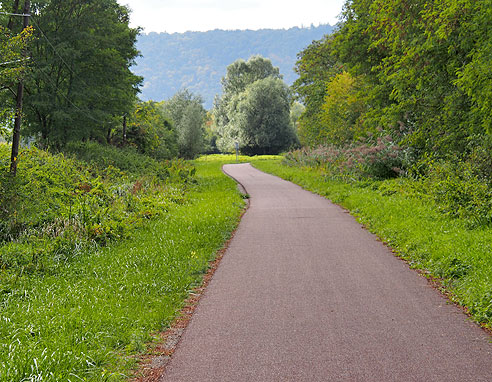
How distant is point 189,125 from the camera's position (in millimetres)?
62594

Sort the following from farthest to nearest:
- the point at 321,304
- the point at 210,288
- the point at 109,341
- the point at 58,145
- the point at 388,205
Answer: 1. the point at 58,145
2. the point at 388,205
3. the point at 210,288
4. the point at 321,304
5. the point at 109,341

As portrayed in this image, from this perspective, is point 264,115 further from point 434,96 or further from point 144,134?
point 434,96

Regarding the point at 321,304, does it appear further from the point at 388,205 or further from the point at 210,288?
the point at 388,205

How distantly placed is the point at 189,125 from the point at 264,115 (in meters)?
12.5

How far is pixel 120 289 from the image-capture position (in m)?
6.00

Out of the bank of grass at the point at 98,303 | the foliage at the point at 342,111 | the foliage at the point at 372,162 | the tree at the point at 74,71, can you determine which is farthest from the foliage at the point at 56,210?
the foliage at the point at 342,111

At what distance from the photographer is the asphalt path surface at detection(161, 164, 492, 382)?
12.8 feet

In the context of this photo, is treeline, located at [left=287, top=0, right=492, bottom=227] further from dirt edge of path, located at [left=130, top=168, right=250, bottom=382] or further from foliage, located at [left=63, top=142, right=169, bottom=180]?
foliage, located at [left=63, top=142, right=169, bottom=180]

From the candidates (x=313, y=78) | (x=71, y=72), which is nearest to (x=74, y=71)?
(x=71, y=72)

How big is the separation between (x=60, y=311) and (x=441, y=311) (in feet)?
14.3

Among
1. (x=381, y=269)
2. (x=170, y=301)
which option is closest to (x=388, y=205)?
(x=381, y=269)

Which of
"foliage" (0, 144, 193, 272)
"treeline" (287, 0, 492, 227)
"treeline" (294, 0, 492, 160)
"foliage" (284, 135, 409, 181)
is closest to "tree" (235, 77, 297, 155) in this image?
"foliage" (284, 135, 409, 181)

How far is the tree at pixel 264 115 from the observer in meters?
68.6

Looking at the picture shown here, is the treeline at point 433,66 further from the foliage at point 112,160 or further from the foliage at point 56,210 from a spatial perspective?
the foliage at point 112,160
